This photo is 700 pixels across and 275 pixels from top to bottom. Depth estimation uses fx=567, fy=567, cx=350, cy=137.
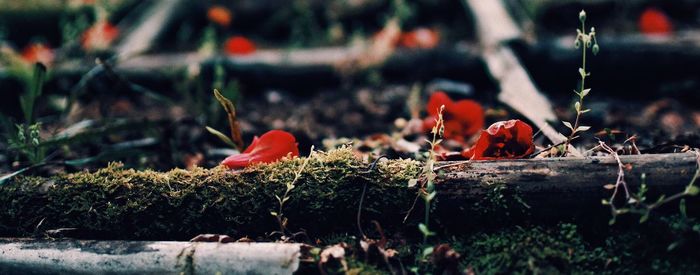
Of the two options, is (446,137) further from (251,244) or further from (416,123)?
(251,244)

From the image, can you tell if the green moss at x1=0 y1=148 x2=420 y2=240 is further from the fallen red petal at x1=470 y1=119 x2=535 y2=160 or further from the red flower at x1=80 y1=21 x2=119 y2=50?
the red flower at x1=80 y1=21 x2=119 y2=50

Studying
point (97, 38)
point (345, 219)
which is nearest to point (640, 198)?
point (345, 219)

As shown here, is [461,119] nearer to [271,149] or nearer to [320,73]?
[271,149]

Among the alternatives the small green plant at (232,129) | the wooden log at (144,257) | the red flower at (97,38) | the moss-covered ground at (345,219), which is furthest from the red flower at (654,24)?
the red flower at (97,38)

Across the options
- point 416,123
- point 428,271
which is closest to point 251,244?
point 428,271

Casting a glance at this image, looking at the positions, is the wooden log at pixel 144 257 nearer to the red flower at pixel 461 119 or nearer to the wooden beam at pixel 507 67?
the wooden beam at pixel 507 67

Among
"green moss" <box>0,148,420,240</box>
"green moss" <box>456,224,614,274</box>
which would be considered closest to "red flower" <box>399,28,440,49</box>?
→ "green moss" <box>0,148,420,240</box>

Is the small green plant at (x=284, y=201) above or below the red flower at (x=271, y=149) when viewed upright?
below
